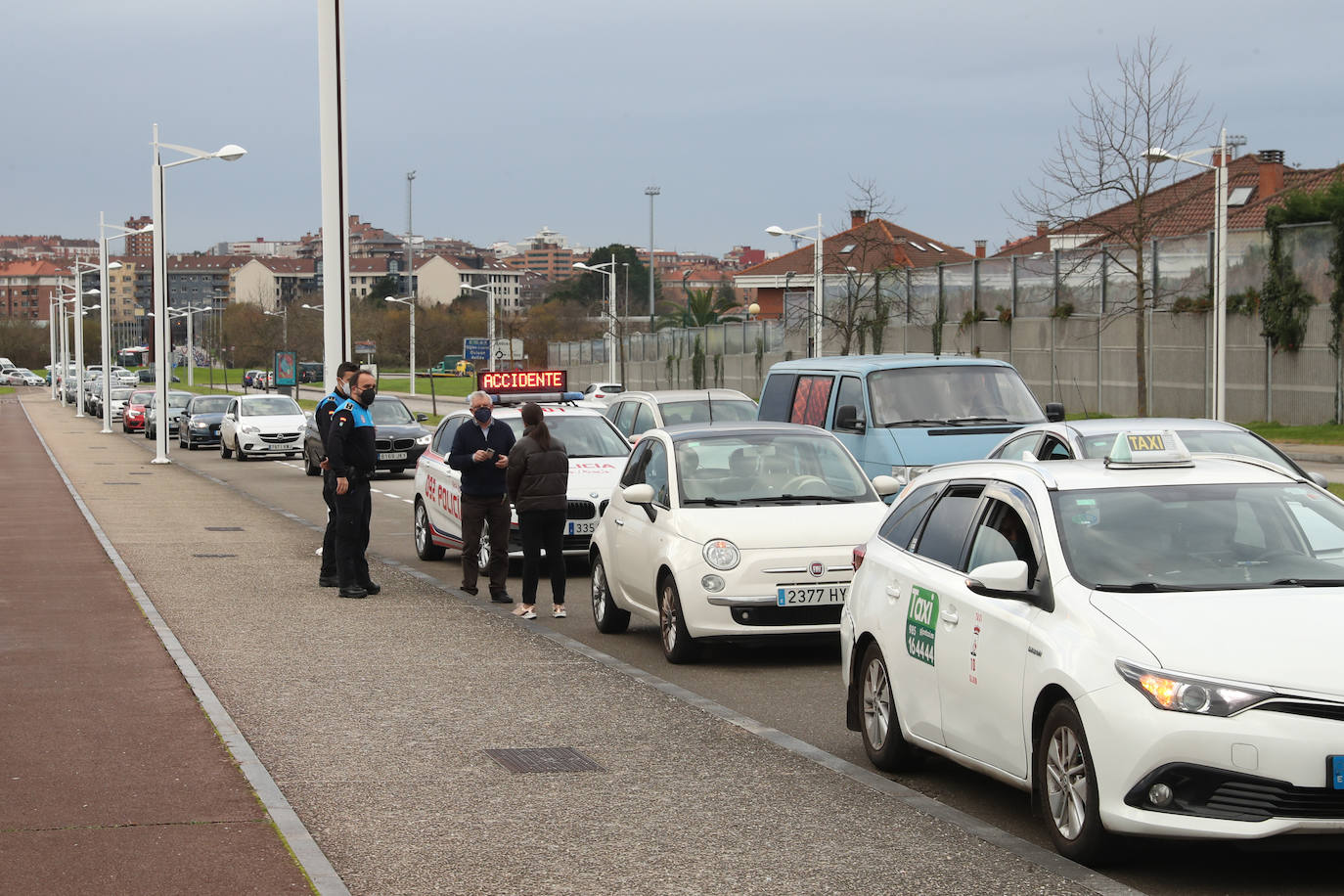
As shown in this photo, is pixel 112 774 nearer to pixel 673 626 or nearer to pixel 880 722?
pixel 880 722

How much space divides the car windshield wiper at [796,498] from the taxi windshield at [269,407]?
32.3 m

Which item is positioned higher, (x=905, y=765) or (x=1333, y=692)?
(x=1333, y=692)

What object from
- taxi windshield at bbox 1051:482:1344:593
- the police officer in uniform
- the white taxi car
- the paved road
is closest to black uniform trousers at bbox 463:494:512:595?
the paved road

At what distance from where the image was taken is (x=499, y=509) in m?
14.6

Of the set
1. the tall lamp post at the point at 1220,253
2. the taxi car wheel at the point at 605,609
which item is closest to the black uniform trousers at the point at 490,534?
the taxi car wheel at the point at 605,609

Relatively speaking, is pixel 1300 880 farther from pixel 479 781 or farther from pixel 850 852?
pixel 479 781

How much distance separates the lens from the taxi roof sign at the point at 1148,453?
22.1ft

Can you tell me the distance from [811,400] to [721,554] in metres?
6.66

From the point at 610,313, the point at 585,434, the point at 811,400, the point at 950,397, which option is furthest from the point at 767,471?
the point at 610,313

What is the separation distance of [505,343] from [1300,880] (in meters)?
87.6

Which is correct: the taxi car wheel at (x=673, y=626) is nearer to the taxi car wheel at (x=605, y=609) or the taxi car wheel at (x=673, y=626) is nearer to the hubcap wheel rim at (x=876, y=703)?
the taxi car wheel at (x=605, y=609)

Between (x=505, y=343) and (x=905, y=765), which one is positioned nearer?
(x=905, y=765)

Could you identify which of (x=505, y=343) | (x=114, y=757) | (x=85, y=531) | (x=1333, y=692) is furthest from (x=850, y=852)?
(x=505, y=343)

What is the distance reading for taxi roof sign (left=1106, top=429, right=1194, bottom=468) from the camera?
6.75 m
